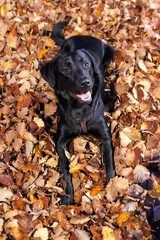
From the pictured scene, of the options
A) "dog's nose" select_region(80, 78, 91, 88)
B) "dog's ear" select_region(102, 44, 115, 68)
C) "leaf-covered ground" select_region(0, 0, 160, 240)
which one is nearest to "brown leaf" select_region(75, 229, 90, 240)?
"leaf-covered ground" select_region(0, 0, 160, 240)

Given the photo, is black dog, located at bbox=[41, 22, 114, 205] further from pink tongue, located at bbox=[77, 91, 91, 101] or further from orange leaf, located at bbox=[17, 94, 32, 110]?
orange leaf, located at bbox=[17, 94, 32, 110]

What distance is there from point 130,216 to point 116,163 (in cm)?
65

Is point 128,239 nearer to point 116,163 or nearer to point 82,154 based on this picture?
point 116,163

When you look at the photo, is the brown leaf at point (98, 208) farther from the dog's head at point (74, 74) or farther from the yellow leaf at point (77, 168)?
the dog's head at point (74, 74)

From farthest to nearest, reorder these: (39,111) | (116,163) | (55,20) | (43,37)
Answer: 1. (55,20)
2. (43,37)
3. (39,111)
4. (116,163)

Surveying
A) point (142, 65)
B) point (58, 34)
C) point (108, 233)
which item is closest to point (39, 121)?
point (108, 233)

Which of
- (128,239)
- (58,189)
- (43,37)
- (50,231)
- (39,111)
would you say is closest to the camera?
(128,239)

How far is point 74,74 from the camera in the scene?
2602 millimetres

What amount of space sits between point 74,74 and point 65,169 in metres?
1.05

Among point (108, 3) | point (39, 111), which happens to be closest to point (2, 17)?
point (108, 3)

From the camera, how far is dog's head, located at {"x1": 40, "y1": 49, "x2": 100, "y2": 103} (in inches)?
99.3

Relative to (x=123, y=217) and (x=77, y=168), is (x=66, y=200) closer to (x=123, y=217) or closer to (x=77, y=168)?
(x=77, y=168)

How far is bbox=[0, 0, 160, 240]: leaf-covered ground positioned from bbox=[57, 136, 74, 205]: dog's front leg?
2.3 inches

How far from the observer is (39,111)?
310cm
